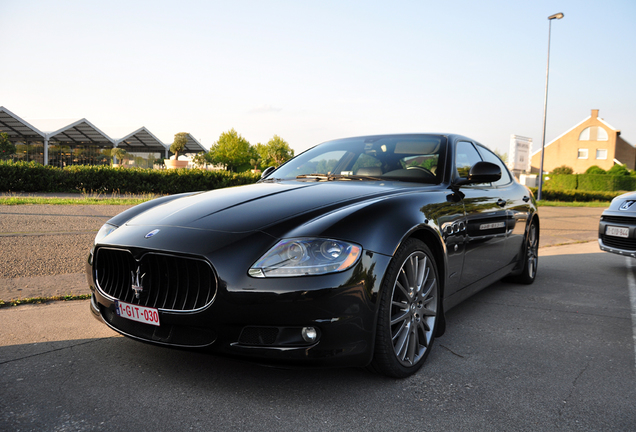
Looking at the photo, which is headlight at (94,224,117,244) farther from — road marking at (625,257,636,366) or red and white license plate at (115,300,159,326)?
road marking at (625,257,636,366)

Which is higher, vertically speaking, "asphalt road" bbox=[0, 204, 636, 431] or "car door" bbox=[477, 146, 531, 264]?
"car door" bbox=[477, 146, 531, 264]

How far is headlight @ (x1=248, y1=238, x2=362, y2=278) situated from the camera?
235cm

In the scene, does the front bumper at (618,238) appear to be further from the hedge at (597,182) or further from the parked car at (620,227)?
the hedge at (597,182)

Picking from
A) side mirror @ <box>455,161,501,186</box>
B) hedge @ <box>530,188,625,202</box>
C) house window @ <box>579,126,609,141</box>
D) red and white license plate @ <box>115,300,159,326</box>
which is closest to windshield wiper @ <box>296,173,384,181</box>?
side mirror @ <box>455,161,501,186</box>

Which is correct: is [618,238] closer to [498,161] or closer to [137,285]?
[498,161]

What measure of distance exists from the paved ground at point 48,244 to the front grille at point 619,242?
102 inches

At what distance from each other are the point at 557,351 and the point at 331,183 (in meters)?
1.89

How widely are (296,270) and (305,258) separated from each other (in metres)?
0.08

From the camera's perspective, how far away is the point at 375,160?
13.4 ft

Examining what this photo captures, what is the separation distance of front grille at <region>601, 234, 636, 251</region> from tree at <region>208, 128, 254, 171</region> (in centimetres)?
5882

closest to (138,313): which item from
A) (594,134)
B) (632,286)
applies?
(632,286)

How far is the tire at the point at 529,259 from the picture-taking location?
531 centimetres

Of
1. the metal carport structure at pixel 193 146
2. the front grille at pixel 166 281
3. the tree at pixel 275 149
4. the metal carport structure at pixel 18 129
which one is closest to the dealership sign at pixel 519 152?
the metal carport structure at pixel 193 146

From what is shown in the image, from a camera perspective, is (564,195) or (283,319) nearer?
(283,319)
